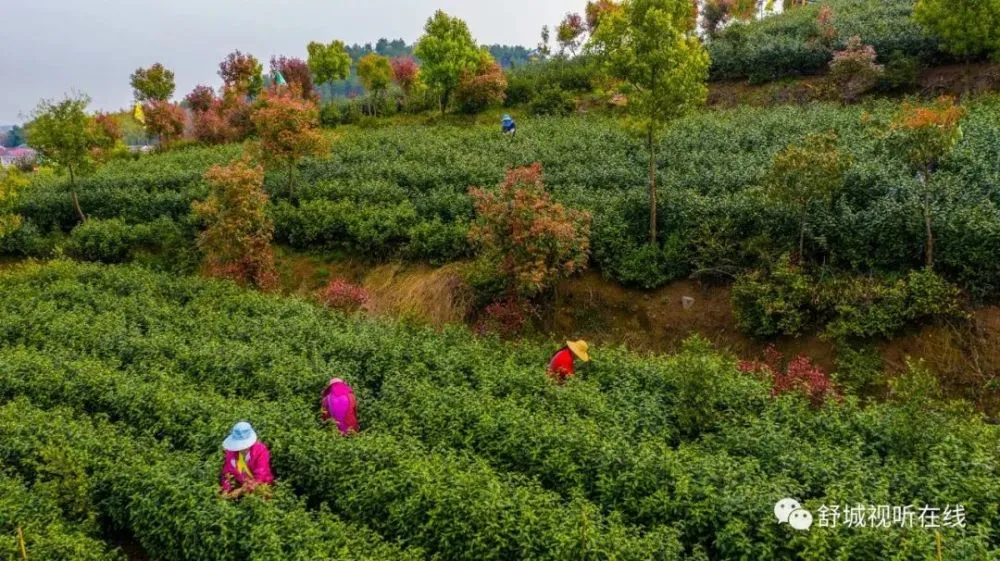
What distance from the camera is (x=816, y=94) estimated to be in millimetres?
24172

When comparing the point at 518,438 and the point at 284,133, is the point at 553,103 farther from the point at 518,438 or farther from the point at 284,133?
the point at 518,438

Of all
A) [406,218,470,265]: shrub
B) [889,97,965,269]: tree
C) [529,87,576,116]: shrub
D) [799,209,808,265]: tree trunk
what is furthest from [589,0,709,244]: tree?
[529,87,576,116]: shrub

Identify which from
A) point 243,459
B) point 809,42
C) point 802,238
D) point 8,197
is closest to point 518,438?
point 243,459

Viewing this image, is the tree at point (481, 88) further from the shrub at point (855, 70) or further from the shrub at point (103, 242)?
the shrub at point (103, 242)

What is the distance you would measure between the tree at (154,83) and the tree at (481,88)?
44.8 feet

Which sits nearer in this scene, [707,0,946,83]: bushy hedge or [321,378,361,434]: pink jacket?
[321,378,361,434]: pink jacket

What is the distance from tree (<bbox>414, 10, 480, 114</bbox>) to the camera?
28.3 metres

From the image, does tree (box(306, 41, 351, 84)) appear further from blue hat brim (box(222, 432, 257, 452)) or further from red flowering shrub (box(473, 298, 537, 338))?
blue hat brim (box(222, 432, 257, 452))

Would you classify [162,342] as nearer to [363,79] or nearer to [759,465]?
[759,465]

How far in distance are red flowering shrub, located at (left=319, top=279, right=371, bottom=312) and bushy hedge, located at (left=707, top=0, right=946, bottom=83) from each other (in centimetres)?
1941

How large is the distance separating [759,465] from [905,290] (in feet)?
18.3

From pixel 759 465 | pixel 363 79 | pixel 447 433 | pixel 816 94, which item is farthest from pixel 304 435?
pixel 363 79

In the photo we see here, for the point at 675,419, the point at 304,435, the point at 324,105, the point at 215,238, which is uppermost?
the point at 324,105

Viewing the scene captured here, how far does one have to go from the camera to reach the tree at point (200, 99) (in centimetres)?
3422
